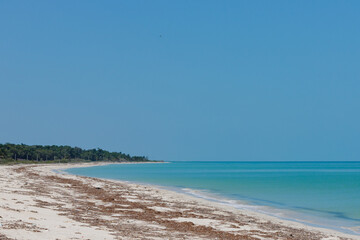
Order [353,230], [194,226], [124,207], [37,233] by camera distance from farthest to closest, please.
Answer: [124,207] → [353,230] → [194,226] → [37,233]

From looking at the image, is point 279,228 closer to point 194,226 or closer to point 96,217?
point 194,226

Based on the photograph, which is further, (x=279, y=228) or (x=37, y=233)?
(x=279, y=228)

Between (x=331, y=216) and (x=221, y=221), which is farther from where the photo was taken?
(x=331, y=216)

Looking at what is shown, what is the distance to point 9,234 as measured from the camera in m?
11.7

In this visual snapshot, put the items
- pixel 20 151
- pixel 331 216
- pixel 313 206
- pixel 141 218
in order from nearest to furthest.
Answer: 1. pixel 141 218
2. pixel 331 216
3. pixel 313 206
4. pixel 20 151

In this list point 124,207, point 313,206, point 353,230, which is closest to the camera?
point 353,230

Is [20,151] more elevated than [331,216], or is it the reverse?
[20,151]

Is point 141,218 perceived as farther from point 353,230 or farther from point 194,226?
point 353,230

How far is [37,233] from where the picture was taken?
12.5 m

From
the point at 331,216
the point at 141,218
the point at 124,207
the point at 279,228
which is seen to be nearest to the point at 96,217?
the point at 141,218

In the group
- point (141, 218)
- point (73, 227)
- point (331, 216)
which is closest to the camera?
point (73, 227)

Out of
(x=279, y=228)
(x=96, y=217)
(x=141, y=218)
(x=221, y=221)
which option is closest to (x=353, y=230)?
(x=279, y=228)

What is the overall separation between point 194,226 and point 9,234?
8109 millimetres

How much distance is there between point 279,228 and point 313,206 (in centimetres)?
1510
